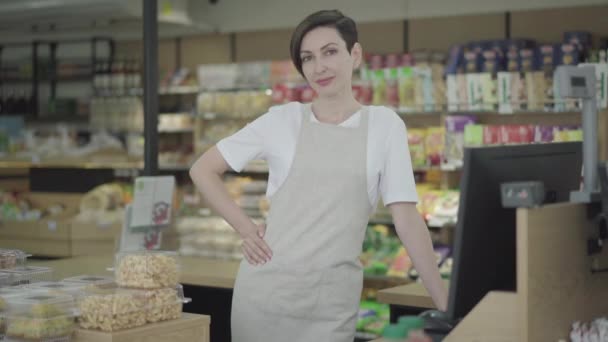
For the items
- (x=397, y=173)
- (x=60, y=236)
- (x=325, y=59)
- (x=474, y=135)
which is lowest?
A: (x=60, y=236)

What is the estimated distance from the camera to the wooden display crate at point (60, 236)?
723cm

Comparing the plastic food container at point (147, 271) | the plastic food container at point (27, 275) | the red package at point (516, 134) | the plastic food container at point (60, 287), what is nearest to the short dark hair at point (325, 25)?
the plastic food container at point (147, 271)

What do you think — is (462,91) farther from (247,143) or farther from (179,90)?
(247,143)

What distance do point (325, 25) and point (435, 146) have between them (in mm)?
3755

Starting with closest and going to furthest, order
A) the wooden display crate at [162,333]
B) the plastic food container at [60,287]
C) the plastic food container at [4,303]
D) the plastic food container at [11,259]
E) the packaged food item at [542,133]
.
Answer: the wooden display crate at [162,333], the plastic food container at [4,303], the plastic food container at [60,287], the plastic food container at [11,259], the packaged food item at [542,133]

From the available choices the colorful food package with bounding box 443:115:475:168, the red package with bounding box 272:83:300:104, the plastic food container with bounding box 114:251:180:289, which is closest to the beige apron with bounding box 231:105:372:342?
the plastic food container with bounding box 114:251:180:289

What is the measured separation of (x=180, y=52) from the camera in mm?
9742

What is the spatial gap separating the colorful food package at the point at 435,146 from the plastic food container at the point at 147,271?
3864mm

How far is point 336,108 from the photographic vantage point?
3.17 metres

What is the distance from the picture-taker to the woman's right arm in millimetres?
3135

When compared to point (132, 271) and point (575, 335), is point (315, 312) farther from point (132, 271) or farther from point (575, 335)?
point (575, 335)

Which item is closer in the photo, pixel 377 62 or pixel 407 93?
pixel 407 93

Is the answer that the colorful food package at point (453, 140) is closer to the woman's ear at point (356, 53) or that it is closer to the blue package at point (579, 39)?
the blue package at point (579, 39)

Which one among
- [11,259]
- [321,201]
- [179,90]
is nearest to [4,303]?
[11,259]
